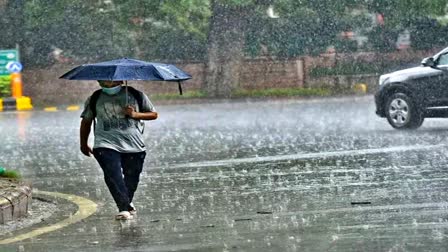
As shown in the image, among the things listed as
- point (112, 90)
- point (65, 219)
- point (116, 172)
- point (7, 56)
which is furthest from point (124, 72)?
point (7, 56)

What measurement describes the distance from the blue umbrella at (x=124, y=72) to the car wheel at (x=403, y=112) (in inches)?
450

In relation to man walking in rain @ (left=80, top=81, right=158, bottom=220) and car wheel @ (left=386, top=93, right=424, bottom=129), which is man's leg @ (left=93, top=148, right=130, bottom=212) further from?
car wheel @ (left=386, top=93, right=424, bottom=129)

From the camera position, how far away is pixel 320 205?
11141mm

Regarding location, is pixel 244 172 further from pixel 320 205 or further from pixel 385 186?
pixel 320 205

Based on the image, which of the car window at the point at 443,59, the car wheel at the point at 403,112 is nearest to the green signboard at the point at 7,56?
the car wheel at the point at 403,112

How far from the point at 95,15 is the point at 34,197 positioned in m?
27.5

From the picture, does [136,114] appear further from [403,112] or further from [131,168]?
[403,112]

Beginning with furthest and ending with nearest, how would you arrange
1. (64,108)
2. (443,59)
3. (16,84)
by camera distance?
(64,108)
(16,84)
(443,59)

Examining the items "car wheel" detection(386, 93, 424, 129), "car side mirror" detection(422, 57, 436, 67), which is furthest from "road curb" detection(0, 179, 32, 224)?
"car wheel" detection(386, 93, 424, 129)

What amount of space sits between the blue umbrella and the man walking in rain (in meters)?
0.24

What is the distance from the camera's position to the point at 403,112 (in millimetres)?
21750

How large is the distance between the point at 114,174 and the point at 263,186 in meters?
2.62

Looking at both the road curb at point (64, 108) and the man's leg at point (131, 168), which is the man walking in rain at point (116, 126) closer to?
the man's leg at point (131, 168)

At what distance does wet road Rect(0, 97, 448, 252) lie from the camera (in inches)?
361
